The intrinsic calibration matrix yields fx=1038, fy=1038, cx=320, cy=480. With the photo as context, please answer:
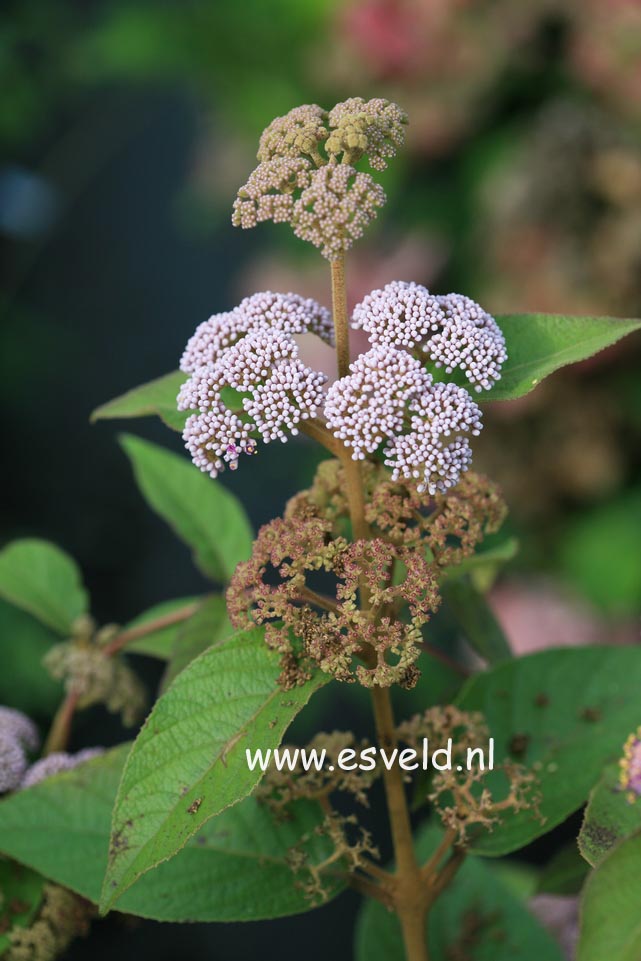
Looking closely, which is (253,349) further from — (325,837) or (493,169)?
(493,169)

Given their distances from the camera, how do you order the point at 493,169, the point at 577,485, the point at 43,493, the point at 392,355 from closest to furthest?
the point at 392,355 → the point at 577,485 → the point at 493,169 → the point at 43,493

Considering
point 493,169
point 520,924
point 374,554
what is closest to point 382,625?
point 374,554

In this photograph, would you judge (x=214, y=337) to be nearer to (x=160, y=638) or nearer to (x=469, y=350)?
(x=469, y=350)

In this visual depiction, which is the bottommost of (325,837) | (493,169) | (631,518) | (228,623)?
(631,518)

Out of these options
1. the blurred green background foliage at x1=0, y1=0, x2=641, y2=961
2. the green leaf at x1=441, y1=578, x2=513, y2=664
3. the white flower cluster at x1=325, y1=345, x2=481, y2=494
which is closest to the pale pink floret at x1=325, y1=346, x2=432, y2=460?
the white flower cluster at x1=325, y1=345, x2=481, y2=494

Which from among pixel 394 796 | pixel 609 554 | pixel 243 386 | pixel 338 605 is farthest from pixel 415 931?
pixel 609 554

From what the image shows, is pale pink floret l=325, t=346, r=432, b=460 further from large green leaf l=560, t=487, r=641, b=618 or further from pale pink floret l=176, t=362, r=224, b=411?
large green leaf l=560, t=487, r=641, b=618

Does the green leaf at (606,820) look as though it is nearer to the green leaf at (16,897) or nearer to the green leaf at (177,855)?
the green leaf at (177,855)
